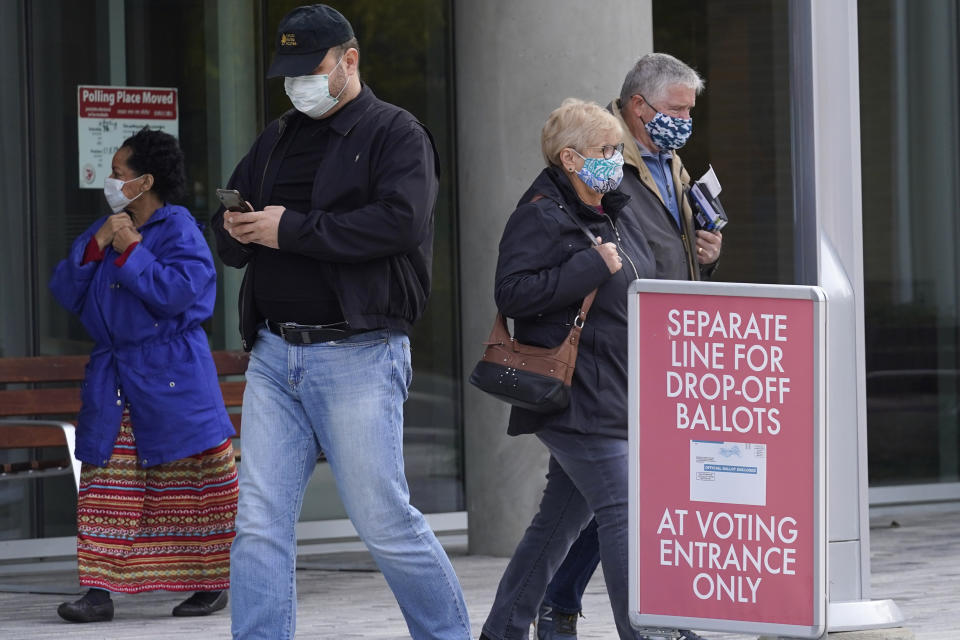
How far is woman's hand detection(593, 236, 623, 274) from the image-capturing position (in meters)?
4.64

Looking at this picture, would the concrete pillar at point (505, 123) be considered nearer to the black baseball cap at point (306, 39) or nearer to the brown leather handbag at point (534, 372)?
the brown leather handbag at point (534, 372)

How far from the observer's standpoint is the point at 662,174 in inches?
207

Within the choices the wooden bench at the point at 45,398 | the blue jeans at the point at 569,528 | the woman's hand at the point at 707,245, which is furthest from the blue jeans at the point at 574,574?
the wooden bench at the point at 45,398

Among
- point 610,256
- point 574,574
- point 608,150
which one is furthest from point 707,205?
point 574,574

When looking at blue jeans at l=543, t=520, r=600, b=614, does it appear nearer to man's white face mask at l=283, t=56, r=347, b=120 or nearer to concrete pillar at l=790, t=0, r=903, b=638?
concrete pillar at l=790, t=0, r=903, b=638

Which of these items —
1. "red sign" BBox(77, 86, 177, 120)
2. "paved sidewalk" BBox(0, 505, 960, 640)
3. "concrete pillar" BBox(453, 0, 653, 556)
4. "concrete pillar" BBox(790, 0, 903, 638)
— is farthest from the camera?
"red sign" BBox(77, 86, 177, 120)

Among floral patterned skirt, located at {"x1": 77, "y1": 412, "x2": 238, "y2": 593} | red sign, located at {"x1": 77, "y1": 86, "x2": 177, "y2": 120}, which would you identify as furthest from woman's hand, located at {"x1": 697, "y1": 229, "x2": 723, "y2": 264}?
red sign, located at {"x1": 77, "y1": 86, "x2": 177, "y2": 120}

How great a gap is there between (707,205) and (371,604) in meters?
2.42

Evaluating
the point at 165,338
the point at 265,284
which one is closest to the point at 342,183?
the point at 265,284

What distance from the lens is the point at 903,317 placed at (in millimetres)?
9750

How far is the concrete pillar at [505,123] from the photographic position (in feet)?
24.4

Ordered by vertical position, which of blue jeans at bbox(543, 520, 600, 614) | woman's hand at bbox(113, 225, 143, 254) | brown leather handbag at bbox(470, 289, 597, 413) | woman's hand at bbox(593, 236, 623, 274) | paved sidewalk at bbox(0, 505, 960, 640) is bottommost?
paved sidewalk at bbox(0, 505, 960, 640)

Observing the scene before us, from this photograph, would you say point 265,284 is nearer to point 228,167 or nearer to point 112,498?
point 112,498

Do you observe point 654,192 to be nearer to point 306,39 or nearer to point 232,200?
point 306,39
